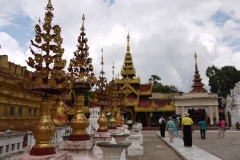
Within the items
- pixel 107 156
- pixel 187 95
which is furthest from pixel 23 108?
pixel 187 95

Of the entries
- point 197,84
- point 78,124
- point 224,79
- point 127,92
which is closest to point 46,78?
point 78,124

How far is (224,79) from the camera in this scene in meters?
58.4

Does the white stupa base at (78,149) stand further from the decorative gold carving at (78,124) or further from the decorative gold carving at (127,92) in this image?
the decorative gold carving at (127,92)

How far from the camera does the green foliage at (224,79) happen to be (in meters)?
58.1

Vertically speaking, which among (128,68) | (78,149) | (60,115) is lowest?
(78,149)

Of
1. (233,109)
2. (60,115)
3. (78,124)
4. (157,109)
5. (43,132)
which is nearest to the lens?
(43,132)

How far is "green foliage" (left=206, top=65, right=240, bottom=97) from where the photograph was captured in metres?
58.1

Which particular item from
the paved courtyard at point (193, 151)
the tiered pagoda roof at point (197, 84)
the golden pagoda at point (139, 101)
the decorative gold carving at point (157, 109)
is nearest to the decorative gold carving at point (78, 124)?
the paved courtyard at point (193, 151)

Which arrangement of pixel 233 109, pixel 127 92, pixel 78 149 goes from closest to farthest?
pixel 78 149 → pixel 233 109 → pixel 127 92

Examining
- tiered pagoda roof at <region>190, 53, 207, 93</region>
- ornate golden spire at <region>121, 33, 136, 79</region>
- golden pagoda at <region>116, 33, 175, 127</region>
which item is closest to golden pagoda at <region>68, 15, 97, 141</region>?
golden pagoda at <region>116, 33, 175, 127</region>

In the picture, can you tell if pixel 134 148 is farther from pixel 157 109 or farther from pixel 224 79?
pixel 224 79

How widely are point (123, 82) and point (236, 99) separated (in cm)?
1776

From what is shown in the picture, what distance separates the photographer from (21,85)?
4.37 metres

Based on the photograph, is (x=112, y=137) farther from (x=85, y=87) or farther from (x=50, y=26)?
(x=50, y=26)
